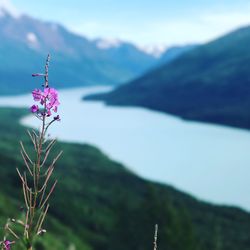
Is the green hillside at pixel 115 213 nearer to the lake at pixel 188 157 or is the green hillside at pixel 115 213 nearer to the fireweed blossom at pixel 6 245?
the fireweed blossom at pixel 6 245

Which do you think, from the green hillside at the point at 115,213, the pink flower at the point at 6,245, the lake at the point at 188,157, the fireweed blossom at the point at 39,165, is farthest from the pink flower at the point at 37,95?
the lake at the point at 188,157

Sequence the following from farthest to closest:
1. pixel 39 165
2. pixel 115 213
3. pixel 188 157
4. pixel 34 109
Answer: pixel 188 157 → pixel 115 213 → pixel 34 109 → pixel 39 165

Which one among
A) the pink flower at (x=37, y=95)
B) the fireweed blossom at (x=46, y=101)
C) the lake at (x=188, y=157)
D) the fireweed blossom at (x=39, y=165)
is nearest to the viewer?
the fireweed blossom at (x=39, y=165)

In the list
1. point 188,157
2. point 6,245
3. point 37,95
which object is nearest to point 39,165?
point 37,95

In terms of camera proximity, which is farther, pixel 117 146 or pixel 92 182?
pixel 117 146

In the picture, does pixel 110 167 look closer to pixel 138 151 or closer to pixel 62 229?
pixel 138 151

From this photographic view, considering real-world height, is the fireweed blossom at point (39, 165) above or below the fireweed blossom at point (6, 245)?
above

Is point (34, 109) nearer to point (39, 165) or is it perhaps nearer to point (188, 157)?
point (39, 165)

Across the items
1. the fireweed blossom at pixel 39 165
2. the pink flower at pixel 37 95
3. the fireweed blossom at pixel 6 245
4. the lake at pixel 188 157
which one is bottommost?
the fireweed blossom at pixel 6 245

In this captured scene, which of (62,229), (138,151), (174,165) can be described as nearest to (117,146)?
(138,151)
